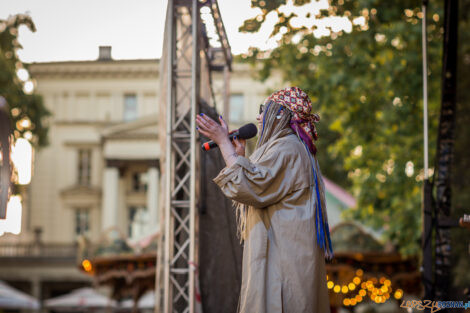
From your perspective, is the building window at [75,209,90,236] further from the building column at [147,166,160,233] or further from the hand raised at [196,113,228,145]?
the hand raised at [196,113,228,145]

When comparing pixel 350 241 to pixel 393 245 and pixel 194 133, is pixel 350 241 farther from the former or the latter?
pixel 194 133

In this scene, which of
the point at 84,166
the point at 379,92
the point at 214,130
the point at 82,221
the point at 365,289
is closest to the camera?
the point at 214,130

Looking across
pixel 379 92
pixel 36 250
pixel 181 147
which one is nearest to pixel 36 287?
pixel 36 250

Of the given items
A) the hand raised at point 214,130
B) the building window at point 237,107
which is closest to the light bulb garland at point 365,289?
the hand raised at point 214,130

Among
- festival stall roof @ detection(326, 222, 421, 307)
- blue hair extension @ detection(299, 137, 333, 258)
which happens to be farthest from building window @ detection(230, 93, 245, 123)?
blue hair extension @ detection(299, 137, 333, 258)

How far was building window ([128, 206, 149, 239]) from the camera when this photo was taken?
39875 millimetres

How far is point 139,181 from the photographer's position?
40.8 metres

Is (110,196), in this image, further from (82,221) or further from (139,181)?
(82,221)

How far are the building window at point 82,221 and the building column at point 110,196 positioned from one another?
6.80 feet

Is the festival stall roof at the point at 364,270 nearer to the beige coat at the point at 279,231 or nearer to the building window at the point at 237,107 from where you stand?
the beige coat at the point at 279,231

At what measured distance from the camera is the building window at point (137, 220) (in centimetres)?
3988

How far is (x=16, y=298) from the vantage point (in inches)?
806

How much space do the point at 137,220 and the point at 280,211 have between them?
37.4 meters

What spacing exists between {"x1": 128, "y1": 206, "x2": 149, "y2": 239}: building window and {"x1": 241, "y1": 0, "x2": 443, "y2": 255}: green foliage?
88.6 feet
